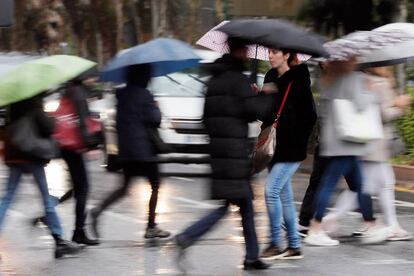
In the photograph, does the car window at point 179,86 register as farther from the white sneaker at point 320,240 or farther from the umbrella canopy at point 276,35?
the umbrella canopy at point 276,35

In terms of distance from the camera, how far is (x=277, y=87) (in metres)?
7.96

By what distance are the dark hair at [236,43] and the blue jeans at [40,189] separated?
1858 millimetres

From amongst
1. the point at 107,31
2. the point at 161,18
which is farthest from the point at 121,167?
the point at 107,31

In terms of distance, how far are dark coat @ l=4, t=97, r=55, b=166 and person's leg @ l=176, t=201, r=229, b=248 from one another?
1337 millimetres

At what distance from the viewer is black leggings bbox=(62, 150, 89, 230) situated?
27.6ft

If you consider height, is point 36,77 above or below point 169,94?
above

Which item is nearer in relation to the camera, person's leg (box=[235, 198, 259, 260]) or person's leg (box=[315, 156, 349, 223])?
person's leg (box=[235, 198, 259, 260])

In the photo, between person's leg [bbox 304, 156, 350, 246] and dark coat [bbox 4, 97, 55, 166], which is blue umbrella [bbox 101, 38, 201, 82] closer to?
dark coat [bbox 4, 97, 55, 166]

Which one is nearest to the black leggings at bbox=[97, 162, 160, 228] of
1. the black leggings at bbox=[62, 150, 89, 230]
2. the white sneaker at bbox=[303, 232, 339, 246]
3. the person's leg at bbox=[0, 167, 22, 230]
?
the black leggings at bbox=[62, 150, 89, 230]

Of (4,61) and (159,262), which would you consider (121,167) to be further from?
(4,61)

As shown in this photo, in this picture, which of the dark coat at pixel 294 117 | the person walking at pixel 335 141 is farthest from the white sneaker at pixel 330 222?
the dark coat at pixel 294 117

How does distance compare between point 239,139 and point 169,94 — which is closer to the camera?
point 239,139

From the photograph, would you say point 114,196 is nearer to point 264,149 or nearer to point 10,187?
point 10,187

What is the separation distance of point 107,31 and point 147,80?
1051 inches
